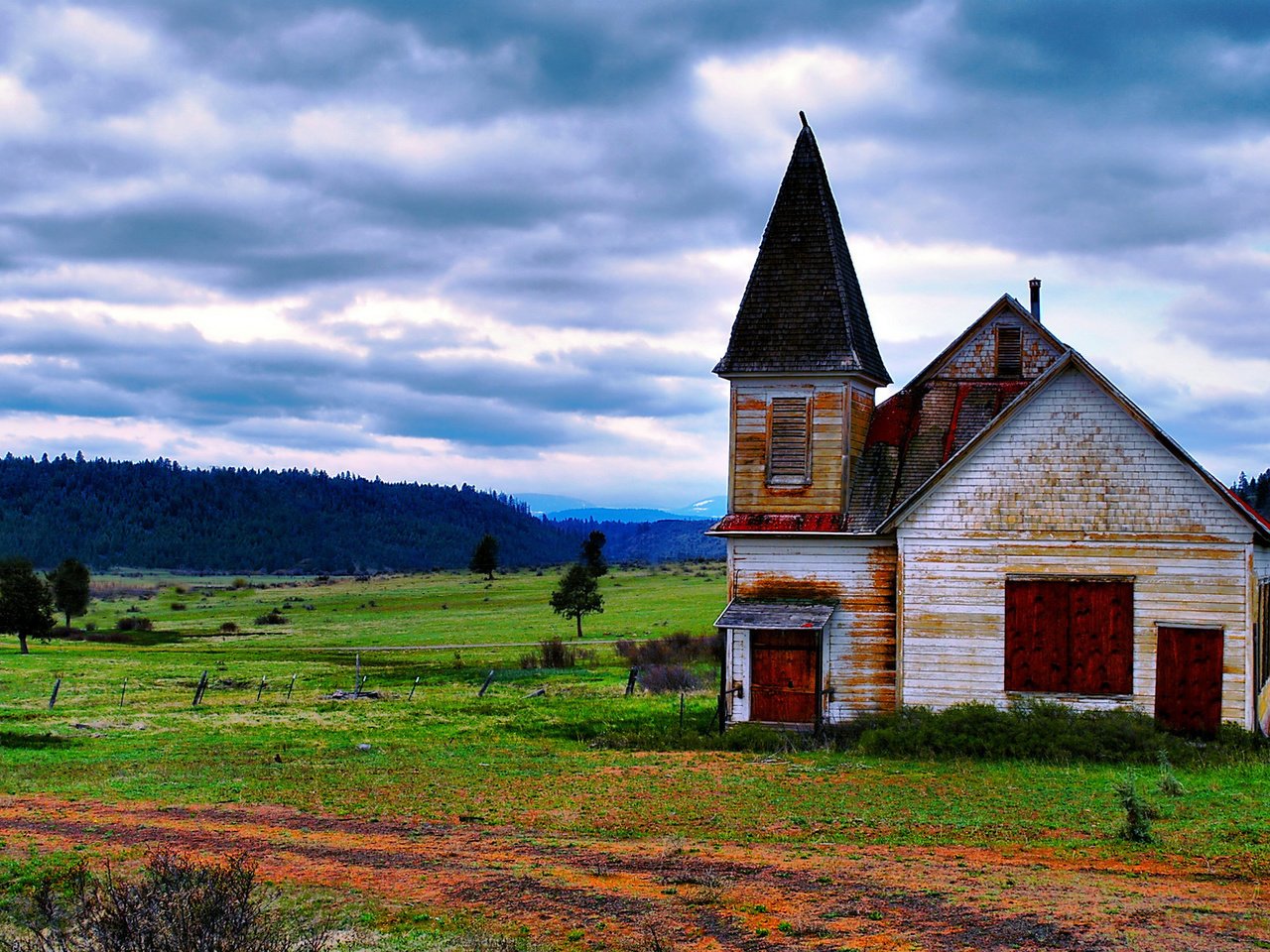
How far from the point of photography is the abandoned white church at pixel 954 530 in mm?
22734

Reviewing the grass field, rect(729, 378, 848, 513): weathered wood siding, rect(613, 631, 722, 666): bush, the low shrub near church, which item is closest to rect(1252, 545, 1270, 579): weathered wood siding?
Answer: the low shrub near church

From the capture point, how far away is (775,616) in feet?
82.8

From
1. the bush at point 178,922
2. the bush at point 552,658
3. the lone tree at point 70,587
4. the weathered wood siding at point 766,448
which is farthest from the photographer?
the lone tree at point 70,587

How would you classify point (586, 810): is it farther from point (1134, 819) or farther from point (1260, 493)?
point (1260, 493)

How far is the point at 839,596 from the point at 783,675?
2.05 metres

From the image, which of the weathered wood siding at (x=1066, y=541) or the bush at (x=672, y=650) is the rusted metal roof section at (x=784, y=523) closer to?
the weathered wood siding at (x=1066, y=541)

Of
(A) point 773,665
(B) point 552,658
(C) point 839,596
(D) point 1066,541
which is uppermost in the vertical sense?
(D) point 1066,541

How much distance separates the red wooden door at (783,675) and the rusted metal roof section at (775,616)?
1.73 feet

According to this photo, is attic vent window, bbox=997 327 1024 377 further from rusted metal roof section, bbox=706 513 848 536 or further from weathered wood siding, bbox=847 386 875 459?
rusted metal roof section, bbox=706 513 848 536

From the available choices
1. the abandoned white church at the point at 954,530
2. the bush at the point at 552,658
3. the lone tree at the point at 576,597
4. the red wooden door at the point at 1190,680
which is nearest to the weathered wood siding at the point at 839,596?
the abandoned white church at the point at 954,530

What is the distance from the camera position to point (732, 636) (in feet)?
86.2

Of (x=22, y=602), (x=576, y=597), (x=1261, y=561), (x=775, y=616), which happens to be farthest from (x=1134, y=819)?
(x=22, y=602)

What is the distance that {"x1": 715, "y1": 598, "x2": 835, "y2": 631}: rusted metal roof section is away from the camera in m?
24.7

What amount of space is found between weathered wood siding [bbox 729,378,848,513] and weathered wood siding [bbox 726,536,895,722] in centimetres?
82
